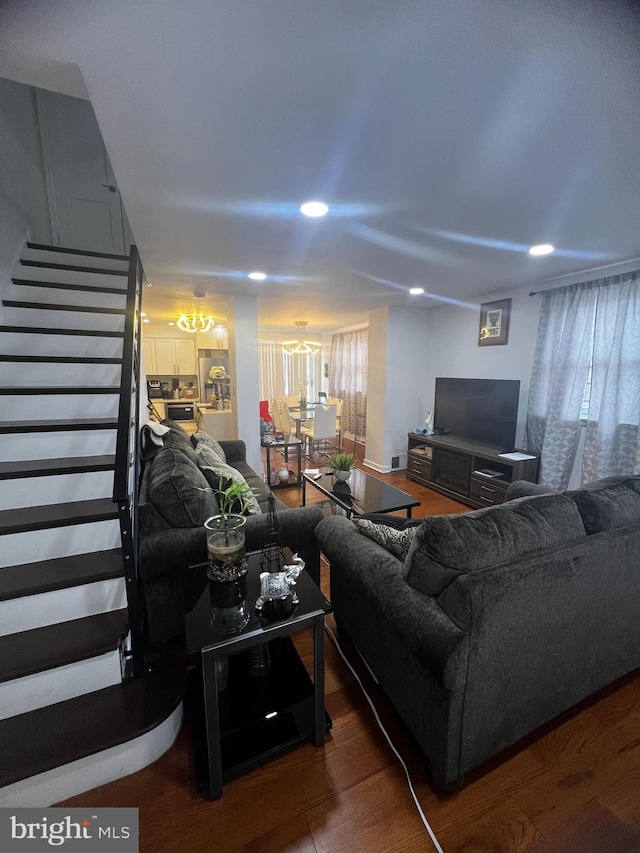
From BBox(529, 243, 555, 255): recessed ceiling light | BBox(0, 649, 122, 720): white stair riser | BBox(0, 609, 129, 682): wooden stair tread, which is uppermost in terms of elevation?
BBox(529, 243, 555, 255): recessed ceiling light

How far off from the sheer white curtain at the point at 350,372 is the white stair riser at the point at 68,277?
4.35m

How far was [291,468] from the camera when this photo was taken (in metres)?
5.20

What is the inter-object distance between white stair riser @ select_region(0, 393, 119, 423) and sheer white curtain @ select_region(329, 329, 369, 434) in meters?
4.68

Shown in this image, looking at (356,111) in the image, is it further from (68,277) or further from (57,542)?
(68,277)

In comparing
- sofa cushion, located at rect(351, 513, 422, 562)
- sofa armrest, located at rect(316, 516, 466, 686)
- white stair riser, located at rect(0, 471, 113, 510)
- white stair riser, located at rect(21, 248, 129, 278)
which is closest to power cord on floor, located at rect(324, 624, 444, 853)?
sofa armrest, located at rect(316, 516, 466, 686)

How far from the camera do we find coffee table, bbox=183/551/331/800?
1.17 m

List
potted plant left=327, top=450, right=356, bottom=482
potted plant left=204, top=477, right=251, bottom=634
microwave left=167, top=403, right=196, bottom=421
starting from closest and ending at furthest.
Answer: potted plant left=204, top=477, right=251, bottom=634, potted plant left=327, top=450, right=356, bottom=482, microwave left=167, top=403, right=196, bottom=421

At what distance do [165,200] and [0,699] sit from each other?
7.59ft

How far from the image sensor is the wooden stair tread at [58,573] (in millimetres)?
1469

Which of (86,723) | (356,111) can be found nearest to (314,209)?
(356,111)

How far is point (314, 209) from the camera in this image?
6.42ft

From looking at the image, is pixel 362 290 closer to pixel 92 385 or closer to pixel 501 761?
pixel 92 385

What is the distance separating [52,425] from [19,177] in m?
2.48

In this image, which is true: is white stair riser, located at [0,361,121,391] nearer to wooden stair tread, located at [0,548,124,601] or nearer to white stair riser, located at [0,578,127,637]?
wooden stair tread, located at [0,548,124,601]
